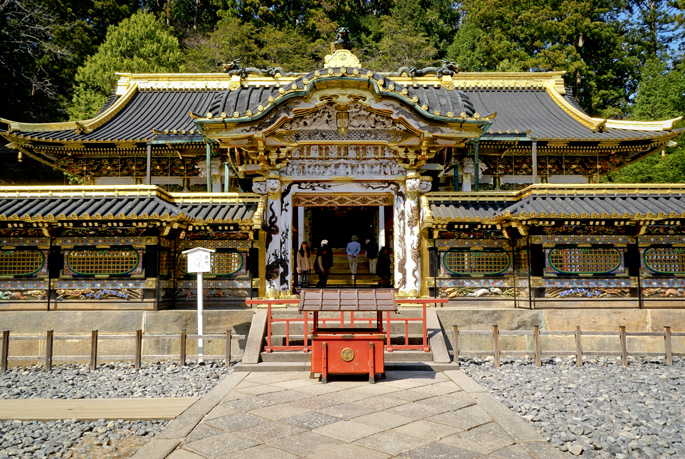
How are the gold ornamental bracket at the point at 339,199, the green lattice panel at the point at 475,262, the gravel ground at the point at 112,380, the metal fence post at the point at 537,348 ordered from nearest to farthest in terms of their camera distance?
the gravel ground at the point at 112,380 → the metal fence post at the point at 537,348 → the green lattice panel at the point at 475,262 → the gold ornamental bracket at the point at 339,199

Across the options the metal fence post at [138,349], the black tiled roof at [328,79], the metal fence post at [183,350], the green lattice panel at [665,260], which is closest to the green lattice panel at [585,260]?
the green lattice panel at [665,260]

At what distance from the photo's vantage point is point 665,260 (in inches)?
452

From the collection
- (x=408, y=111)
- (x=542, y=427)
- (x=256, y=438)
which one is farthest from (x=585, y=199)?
(x=256, y=438)

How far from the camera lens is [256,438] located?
5074 millimetres

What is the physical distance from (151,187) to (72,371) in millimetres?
4337

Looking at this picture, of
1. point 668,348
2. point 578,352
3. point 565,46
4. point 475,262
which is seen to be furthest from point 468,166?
point 565,46

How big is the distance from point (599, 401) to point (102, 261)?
10.4m

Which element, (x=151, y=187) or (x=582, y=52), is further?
(x=582, y=52)

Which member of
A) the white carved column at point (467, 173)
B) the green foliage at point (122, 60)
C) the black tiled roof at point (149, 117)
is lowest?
the white carved column at point (467, 173)

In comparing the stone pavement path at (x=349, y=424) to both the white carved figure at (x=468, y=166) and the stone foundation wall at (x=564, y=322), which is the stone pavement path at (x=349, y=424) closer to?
the stone foundation wall at (x=564, y=322)

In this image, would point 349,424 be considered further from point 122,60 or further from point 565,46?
point 565,46

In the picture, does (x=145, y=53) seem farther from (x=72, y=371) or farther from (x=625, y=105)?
(x=625, y=105)

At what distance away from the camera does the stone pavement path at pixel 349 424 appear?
4.72 meters

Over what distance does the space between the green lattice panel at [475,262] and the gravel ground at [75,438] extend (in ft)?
25.7
